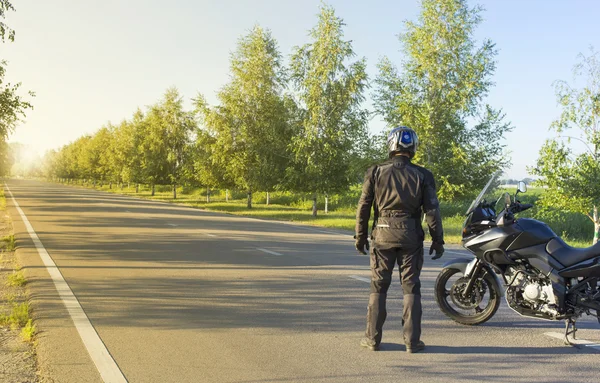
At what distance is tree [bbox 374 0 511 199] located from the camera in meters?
24.9

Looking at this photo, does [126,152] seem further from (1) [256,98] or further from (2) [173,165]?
(1) [256,98]

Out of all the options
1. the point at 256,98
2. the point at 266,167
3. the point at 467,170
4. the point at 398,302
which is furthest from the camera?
the point at 256,98

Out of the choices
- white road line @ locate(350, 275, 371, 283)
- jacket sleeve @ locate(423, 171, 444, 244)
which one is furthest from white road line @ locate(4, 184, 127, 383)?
white road line @ locate(350, 275, 371, 283)

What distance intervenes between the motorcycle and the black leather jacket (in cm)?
96

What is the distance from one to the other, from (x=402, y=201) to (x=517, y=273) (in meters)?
1.63

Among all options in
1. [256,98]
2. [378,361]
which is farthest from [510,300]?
[256,98]

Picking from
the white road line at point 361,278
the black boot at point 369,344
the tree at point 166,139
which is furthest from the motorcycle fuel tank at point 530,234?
the tree at point 166,139

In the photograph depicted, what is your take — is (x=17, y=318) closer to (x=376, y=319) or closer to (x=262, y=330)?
(x=262, y=330)

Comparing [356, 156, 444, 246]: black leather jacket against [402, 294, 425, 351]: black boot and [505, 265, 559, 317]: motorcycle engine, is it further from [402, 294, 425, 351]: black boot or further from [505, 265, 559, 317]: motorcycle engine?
[505, 265, 559, 317]: motorcycle engine

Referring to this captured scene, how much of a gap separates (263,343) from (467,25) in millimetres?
23538

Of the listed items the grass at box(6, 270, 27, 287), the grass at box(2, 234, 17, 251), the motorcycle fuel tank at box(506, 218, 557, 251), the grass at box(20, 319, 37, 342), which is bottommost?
the grass at box(2, 234, 17, 251)

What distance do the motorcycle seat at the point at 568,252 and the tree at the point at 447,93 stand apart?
19.2 meters

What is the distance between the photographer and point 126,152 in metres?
71.2

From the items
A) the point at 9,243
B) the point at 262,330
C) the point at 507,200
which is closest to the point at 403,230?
the point at 507,200
